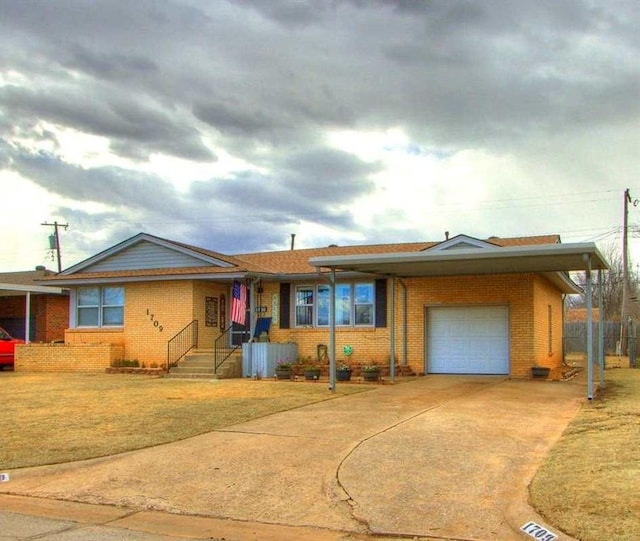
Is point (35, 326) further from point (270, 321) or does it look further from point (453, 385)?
point (453, 385)

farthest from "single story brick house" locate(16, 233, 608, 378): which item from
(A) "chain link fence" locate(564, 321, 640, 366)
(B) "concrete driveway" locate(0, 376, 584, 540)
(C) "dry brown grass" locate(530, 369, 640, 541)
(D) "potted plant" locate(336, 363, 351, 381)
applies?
(A) "chain link fence" locate(564, 321, 640, 366)

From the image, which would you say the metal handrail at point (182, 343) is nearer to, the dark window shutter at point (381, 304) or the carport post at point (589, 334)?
the dark window shutter at point (381, 304)

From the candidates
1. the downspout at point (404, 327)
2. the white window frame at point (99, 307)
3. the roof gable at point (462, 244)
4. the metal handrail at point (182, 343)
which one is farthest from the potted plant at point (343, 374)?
the white window frame at point (99, 307)

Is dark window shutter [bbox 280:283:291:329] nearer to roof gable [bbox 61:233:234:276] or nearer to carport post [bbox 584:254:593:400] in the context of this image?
roof gable [bbox 61:233:234:276]

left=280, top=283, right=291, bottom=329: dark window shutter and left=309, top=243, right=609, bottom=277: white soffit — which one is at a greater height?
left=309, top=243, right=609, bottom=277: white soffit

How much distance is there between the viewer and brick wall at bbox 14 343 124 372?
2259cm

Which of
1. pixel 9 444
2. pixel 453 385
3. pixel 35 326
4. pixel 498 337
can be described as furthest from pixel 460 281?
pixel 35 326

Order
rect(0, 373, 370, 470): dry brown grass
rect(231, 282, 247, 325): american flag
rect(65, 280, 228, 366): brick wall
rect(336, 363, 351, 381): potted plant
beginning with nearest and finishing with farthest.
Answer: rect(0, 373, 370, 470): dry brown grass, rect(336, 363, 351, 381): potted plant, rect(231, 282, 247, 325): american flag, rect(65, 280, 228, 366): brick wall

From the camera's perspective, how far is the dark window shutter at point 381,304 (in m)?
21.2

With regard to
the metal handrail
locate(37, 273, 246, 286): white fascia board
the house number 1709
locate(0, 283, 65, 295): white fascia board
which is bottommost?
the metal handrail

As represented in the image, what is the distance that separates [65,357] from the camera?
23.2 meters

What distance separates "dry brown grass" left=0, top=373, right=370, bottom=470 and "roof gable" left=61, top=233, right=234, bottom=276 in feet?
15.4

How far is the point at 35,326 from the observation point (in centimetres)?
3347

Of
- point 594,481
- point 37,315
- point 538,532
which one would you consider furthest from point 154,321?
point 538,532
